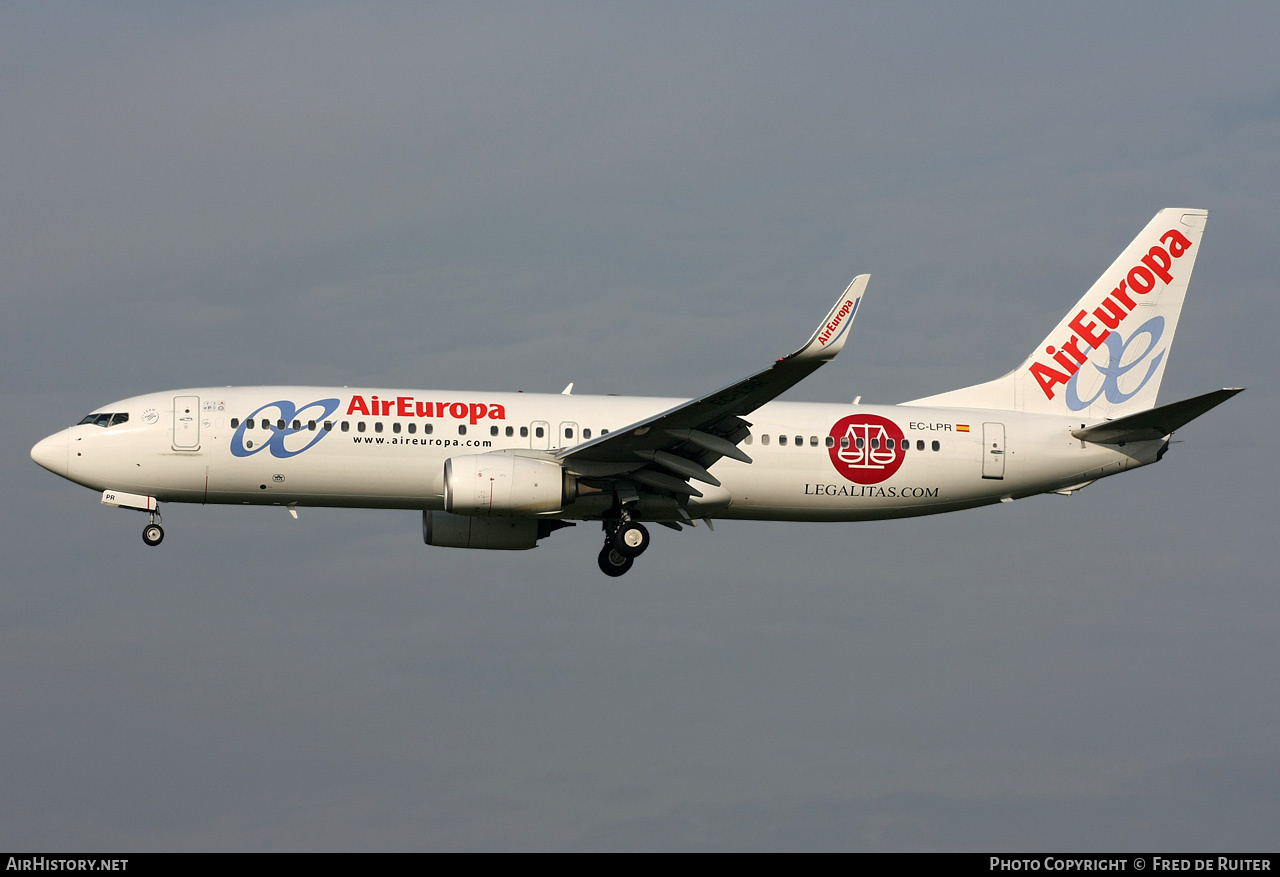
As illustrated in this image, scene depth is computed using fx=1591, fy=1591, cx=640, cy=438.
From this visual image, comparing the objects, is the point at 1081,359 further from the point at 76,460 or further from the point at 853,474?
the point at 76,460

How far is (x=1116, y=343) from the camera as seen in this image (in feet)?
144

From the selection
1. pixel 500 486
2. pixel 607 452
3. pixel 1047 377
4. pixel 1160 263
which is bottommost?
pixel 500 486

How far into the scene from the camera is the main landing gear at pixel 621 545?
3947 centimetres

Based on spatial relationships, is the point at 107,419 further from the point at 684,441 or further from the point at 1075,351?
Answer: the point at 1075,351

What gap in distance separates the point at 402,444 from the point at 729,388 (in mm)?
8534

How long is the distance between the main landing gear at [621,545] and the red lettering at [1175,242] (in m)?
17.4

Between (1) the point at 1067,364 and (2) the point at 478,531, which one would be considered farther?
(1) the point at 1067,364

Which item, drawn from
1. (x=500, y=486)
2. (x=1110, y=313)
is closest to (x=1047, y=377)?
(x=1110, y=313)

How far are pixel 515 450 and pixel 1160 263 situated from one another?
19.3m

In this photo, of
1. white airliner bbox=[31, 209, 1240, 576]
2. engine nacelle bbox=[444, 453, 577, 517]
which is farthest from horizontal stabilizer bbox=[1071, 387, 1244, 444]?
engine nacelle bbox=[444, 453, 577, 517]

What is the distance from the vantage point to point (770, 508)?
40219 mm

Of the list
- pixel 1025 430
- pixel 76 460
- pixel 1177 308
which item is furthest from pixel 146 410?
pixel 1177 308

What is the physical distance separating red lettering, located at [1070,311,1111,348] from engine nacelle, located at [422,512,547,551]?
626 inches

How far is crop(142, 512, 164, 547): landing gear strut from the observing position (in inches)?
1529
